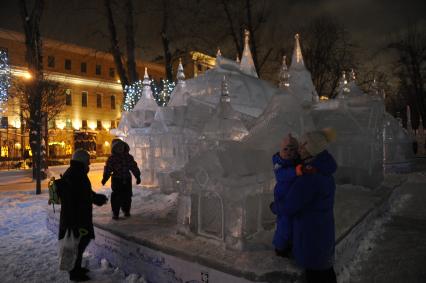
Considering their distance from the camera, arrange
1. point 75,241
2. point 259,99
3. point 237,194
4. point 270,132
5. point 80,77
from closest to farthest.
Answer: point 237,194
point 75,241
point 270,132
point 259,99
point 80,77

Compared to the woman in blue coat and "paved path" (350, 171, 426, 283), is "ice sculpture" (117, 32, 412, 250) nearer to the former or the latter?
the woman in blue coat

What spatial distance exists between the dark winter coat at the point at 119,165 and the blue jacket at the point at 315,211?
408cm

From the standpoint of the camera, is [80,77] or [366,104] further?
[80,77]

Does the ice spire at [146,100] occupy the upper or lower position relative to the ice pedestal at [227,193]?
upper

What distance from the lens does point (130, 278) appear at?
5.19 meters

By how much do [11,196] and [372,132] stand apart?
13192 millimetres

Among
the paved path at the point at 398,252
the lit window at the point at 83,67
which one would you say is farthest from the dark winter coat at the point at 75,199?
the lit window at the point at 83,67

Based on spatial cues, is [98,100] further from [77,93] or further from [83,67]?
[83,67]

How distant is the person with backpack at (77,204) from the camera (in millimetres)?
4957

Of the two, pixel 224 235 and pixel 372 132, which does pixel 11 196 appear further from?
pixel 372 132

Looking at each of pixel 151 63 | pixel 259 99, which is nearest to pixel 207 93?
pixel 259 99

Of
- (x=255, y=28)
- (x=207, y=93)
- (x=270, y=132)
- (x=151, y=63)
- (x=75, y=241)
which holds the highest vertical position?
(x=151, y=63)

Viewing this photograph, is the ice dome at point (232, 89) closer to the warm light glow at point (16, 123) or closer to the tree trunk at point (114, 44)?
the tree trunk at point (114, 44)

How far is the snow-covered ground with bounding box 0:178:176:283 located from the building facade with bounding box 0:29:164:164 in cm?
3250
